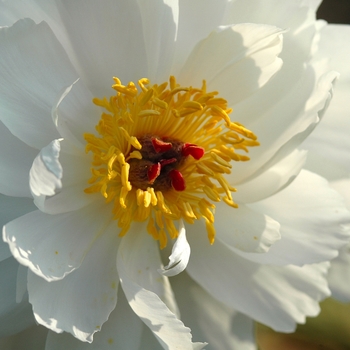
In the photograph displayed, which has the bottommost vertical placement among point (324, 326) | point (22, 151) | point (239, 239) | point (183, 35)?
point (324, 326)

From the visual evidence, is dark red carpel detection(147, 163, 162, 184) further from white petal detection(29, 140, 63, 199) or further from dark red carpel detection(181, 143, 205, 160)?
white petal detection(29, 140, 63, 199)

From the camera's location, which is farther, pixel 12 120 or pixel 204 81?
pixel 204 81

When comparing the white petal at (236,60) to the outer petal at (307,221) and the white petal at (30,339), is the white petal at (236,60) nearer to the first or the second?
the outer petal at (307,221)

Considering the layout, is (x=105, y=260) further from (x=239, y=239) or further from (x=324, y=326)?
(x=324, y=326)

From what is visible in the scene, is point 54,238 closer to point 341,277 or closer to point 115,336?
point 115,336

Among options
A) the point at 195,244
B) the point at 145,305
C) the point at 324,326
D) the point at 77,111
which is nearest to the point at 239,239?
the point at 195,244

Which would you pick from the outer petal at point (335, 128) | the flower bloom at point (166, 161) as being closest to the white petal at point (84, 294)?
the flower bloom at point (166, 161)

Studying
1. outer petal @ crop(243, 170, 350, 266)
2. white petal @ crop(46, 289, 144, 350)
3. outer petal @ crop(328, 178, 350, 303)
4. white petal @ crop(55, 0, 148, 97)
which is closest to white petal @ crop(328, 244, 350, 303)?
outer petal @ crop(328, 178, 350, 303)

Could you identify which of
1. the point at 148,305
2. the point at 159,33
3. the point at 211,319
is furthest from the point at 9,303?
the point at 159,33
